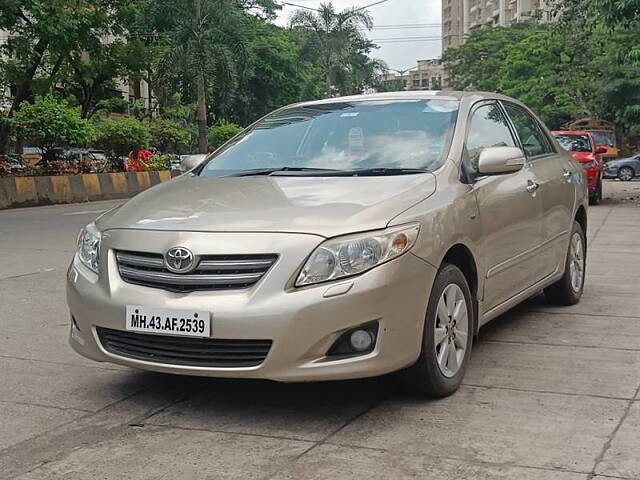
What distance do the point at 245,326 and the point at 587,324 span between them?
318 cm

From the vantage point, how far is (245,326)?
3791 mm

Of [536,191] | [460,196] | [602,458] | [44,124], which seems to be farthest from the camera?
[44,124]

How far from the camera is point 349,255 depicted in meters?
3.87

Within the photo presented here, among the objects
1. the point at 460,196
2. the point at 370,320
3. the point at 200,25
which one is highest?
the point at 200,25

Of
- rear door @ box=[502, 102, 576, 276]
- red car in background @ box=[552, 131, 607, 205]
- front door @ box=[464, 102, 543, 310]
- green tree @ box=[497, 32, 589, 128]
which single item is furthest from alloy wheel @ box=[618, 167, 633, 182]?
front door @ box=[464, 102, 543, 310]

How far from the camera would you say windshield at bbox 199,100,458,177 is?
4938mm

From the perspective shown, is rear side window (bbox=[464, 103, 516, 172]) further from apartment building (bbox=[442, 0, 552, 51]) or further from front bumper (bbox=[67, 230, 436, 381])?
apartment building (bbox=[442, 0, 552, 51])

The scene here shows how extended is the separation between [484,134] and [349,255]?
194 cm

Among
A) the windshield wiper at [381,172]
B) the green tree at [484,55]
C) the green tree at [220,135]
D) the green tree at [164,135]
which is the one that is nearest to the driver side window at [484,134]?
the windshield wiper at [381,172]

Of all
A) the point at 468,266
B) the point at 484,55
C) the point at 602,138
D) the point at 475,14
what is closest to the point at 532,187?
the point at 468,266

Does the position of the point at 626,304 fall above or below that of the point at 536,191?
below

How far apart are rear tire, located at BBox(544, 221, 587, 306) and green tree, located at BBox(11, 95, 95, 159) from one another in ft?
59.5

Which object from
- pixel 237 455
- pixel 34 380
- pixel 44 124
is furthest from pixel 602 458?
pixel 44 124

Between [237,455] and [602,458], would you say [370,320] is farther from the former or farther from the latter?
[602,458]
